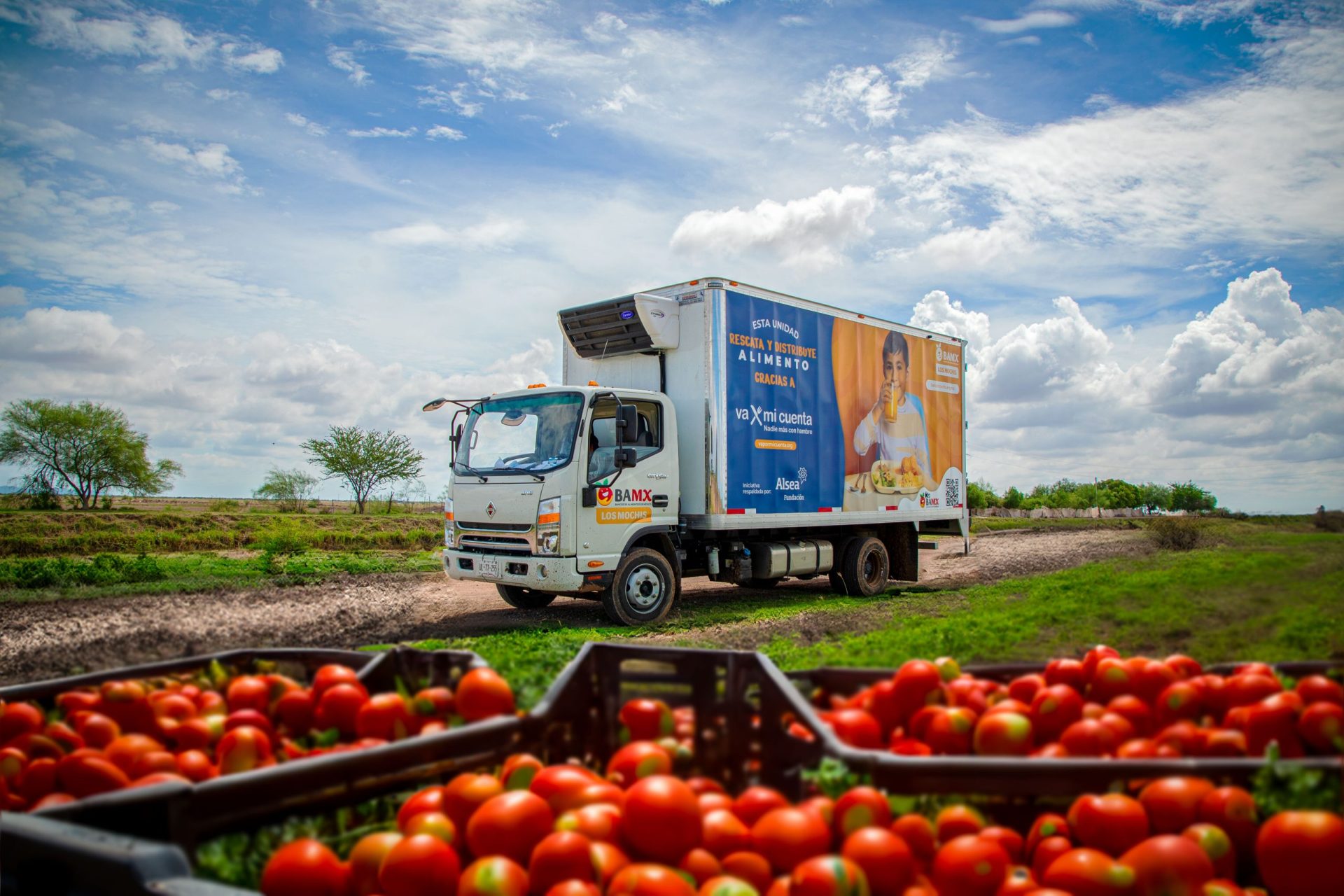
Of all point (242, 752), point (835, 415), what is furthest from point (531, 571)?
point (242, 752)

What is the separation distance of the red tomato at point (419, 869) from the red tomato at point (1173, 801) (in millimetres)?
1657

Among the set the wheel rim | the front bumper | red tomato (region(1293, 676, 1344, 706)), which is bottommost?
the wheel rim

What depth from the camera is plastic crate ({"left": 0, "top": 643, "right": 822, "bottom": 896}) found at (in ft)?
5.53

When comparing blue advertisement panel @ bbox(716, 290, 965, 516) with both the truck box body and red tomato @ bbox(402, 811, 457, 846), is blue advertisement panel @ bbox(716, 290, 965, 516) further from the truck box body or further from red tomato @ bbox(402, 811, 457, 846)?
red tomato @ bbox(402, 811, 457, 846)

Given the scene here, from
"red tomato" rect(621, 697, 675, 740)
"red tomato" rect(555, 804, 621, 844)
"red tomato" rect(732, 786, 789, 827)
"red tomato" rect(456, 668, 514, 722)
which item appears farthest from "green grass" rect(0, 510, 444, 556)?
"red tomato" rect(732, 786, 789, 827)

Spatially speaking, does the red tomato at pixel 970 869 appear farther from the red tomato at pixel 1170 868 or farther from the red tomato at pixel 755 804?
the red tomato at pixel 755 804

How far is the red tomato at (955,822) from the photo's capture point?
2.01 metres

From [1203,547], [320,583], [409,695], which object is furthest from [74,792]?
[320,583]

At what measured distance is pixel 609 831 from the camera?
2.05 m

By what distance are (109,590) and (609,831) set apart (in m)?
14.0

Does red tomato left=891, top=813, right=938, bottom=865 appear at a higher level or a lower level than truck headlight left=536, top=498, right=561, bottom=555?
lower

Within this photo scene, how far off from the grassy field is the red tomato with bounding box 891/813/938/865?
1.12 metres

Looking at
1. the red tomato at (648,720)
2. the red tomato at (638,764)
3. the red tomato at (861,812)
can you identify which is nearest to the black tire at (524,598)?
the red tomato at (648,720)

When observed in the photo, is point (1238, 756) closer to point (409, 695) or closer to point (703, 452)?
point (409, 695)
